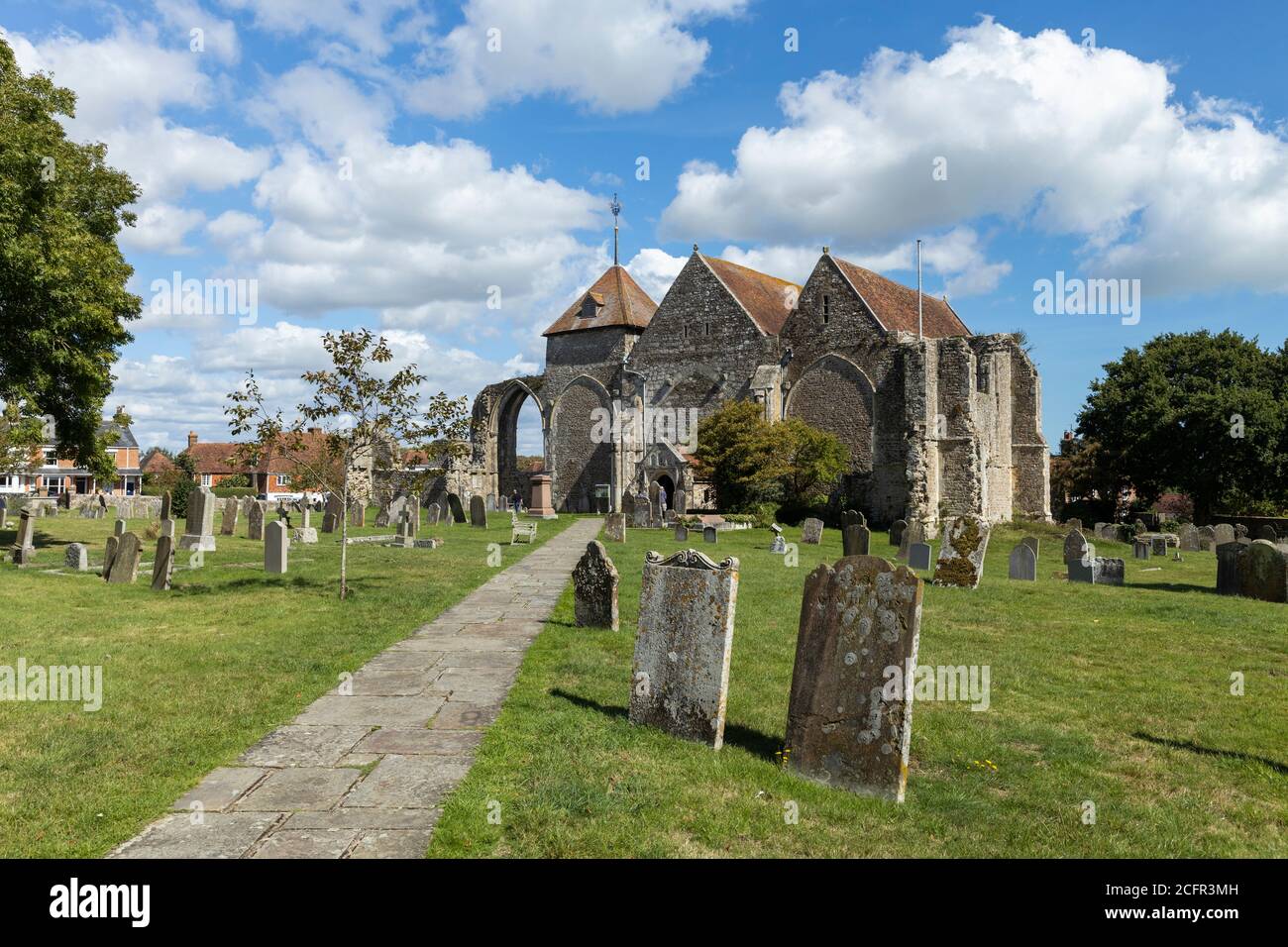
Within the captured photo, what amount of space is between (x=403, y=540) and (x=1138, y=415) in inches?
1444

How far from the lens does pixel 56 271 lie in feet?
54.4

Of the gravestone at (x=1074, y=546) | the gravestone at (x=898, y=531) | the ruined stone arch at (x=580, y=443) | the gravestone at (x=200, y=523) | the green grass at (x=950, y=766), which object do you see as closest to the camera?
the green grass at (x=950, y=766)

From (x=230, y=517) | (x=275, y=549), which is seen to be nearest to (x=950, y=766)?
(x=275, y=549)

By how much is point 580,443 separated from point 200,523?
28792 mm

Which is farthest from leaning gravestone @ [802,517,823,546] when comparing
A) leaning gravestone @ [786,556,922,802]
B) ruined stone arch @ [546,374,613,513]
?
ruined stone arch @ [546,374,613,513]

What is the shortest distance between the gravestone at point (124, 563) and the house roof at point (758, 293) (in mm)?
30195

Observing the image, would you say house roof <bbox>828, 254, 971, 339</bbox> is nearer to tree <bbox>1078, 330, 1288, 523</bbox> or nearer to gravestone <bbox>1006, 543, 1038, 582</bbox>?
tree <bbox>1078, 330, 1288, 523</bbox>

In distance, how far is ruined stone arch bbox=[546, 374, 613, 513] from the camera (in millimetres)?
45156

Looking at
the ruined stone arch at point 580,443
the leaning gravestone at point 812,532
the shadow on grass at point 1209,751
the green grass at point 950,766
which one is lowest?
the shadow on grass at point 1209,751

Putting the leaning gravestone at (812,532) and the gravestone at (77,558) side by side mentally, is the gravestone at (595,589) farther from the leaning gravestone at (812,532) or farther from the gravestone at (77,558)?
the leaning gravestone at (812,532)

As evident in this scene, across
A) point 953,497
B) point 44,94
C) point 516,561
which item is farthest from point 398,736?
point 953,497

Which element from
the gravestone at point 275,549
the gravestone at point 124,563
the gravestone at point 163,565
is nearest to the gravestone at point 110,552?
the gravestone at point 124,563

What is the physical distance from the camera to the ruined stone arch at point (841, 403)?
3569 cm

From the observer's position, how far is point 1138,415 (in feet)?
132
